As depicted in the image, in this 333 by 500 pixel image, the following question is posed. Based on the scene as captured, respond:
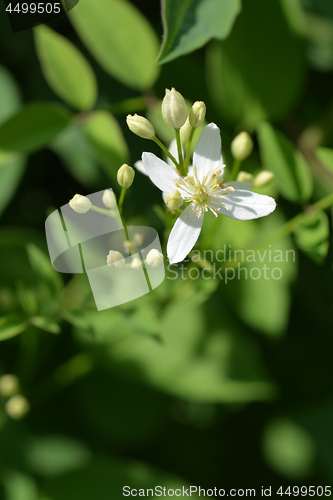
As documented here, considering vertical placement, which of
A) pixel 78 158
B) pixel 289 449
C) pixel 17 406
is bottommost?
pixel 289 449

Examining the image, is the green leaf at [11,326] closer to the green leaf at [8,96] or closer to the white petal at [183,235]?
the white petal at [183,235]

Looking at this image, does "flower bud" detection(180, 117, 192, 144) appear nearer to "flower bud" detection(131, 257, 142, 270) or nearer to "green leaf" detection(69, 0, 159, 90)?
"flower bud" detection(131, 257, 142, 270)

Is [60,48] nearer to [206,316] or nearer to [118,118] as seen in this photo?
[118,118]

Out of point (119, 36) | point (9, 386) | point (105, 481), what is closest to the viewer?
point (119, 36)

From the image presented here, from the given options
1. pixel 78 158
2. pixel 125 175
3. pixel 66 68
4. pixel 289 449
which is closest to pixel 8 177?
pixel 78 158

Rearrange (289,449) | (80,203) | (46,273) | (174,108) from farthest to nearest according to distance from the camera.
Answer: (289,449) → (46,273) → (80,203) → (174,108)

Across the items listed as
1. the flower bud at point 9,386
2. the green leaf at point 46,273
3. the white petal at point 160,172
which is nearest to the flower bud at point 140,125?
the white petal at point 160,172
